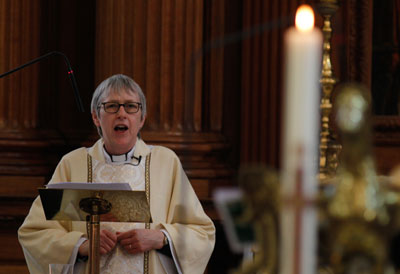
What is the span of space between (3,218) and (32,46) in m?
1.15

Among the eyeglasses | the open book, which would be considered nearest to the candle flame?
the open book

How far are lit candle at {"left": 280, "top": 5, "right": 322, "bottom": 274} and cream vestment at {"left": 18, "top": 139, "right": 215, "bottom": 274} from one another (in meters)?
3.09

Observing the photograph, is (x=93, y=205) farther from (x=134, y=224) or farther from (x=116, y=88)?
(x=116, y=88)

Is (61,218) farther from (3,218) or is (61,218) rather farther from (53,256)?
(3,218)

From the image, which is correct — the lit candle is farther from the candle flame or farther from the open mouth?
the open mouth

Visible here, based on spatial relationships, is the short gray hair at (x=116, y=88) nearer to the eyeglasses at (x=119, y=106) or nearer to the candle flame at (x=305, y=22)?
the eyeglasses at (x=119, y=106)

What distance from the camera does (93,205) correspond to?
3.65m

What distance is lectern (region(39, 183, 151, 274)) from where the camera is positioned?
358cm

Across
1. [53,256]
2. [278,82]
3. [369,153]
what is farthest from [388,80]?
[369,153]

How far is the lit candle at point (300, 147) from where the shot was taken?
74cm

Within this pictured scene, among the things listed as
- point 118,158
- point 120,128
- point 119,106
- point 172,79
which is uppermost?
point 172,79

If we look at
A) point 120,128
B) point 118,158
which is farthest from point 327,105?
point 118,158

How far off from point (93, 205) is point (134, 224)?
0.45m

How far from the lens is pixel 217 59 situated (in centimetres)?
563
